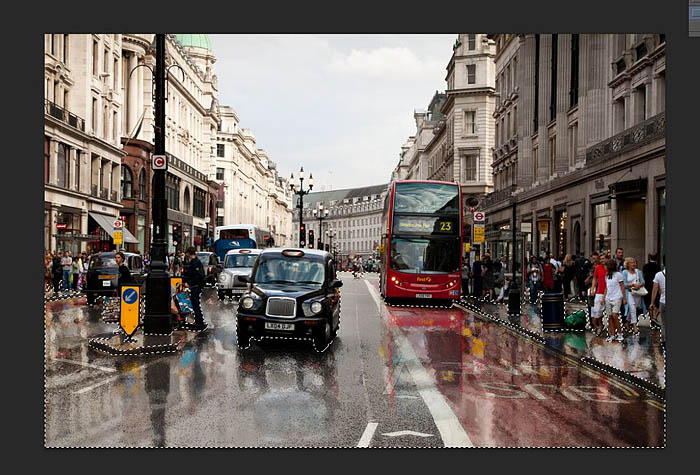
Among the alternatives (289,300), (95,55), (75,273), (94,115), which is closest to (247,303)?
(289,300)

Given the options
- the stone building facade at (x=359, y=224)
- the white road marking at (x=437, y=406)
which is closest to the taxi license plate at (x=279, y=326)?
the white road marking at (x=437, y=406)

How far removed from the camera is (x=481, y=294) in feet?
112

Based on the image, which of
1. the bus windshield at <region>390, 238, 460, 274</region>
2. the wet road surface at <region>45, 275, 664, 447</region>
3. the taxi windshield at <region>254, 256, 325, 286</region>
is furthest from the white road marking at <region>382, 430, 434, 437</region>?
the bus windshield at <region>390, 238, 460, 274</region>

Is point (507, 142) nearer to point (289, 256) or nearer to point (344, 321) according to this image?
point (344, 321)

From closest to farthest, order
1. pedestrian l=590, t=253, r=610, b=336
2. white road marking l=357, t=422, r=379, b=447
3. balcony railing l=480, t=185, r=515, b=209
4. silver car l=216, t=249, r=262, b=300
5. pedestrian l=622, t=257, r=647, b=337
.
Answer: white road marking l=357, t=422, r=379, b=447 < pedestrian l=590, t=253, r=610, b=336 < pedestrian l=622, t=257, r=647, b=337 < silver car l=216, t=249, r=262, b=300 < balcony railing l=480, t=185, r=515, b=209

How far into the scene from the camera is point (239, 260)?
3438cm

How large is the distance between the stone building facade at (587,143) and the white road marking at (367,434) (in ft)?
48.8

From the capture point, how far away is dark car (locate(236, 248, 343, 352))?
48.6 feet

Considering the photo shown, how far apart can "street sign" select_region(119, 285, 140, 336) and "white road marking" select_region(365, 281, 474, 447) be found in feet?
16.8

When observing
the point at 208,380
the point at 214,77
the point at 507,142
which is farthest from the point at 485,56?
the point at 208,380

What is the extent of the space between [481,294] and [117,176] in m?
25.7

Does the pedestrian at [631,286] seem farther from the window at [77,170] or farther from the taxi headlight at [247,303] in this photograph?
the window at [77,170]

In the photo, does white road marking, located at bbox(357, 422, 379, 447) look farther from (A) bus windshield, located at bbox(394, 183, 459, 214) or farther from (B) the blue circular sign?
(A) bus windshield, located at bbox(394, 183, 459, 214)

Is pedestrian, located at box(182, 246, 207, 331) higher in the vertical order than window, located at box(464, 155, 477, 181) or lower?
lower
